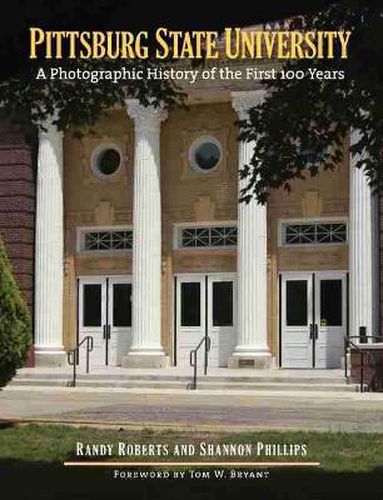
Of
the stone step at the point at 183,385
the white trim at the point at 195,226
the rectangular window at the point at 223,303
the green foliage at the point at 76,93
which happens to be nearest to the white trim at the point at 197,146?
the white trim at the point at 195,226

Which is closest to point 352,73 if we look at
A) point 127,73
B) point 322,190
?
point 127,73

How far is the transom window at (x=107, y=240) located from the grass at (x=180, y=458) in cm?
1438

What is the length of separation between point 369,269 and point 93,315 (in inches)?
299

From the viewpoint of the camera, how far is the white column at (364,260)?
23.5 meters

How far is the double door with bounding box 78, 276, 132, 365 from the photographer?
88.0ft

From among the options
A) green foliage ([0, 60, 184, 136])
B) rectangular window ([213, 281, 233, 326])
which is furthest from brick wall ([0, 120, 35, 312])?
green foliage ([0, 60, 184, 136])

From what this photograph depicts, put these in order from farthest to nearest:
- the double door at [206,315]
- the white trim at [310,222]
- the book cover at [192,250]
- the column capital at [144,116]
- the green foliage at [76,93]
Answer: the double door at [206,315]
the column capital at [144,116]
the white trim at [310,222]
the green foliage at [76,93]
the book cover at [192,250]

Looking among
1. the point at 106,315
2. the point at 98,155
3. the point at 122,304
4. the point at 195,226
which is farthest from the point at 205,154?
the point at 106,315

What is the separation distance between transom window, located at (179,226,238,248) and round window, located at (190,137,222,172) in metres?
1.53

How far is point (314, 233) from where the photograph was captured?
25562mm

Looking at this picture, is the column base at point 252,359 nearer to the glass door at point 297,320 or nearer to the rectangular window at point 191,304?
the glass door at point 297,320

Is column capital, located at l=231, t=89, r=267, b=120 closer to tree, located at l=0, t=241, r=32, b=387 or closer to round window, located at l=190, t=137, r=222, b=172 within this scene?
round window, located at l=190, t=137, r=222, b=172

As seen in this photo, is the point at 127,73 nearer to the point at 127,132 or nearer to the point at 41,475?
the point at 41,475

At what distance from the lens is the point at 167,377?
75.9ft
